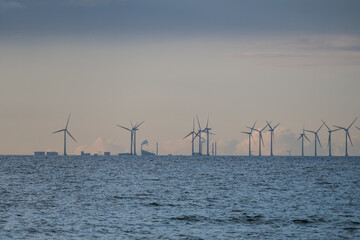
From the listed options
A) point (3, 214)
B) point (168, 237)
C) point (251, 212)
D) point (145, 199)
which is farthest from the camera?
point (145, 199)

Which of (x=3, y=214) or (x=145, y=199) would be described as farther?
(x=145, y=199)

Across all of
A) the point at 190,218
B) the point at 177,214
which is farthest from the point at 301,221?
the point at 177,214

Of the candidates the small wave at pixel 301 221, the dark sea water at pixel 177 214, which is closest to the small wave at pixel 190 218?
the dark sea water at pixel 177 214

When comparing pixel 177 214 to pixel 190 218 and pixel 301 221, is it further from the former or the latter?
pixel 301 221

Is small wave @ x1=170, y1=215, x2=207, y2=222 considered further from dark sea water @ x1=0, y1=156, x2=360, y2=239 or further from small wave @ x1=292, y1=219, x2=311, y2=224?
small wave @ x1=292, y1=219, x2=311, y2=224

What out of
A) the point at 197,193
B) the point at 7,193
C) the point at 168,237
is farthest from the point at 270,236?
the point at 7,193

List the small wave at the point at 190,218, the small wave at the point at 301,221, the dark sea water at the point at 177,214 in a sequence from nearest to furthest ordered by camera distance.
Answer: the dark sea water at the point at 177,214 < the small wave at the point at 301,221 < the small wave at the point at 190,218

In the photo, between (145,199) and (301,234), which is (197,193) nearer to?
(145,199)

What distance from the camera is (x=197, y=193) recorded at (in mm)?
80312

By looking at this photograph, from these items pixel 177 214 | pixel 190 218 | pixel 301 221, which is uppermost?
pixel 177 214

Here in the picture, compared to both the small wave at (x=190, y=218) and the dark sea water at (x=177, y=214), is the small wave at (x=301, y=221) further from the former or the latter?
the small wave at (x=190, y=218)

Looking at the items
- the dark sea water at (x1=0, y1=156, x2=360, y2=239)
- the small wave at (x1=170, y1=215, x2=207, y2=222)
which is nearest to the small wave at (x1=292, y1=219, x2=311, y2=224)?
the dark sea water at (x1=0, y1=156, x2=360, y2=239)

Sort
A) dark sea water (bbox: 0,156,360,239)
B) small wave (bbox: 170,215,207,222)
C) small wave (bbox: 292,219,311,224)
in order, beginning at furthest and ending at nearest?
1. small wave (bbox: 170,215,207,222)
2. small wave (bbox: 292,219,311,224)
3. dark sea water (bbox: 0,156,360,239)

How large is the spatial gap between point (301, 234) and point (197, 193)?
35.7m
